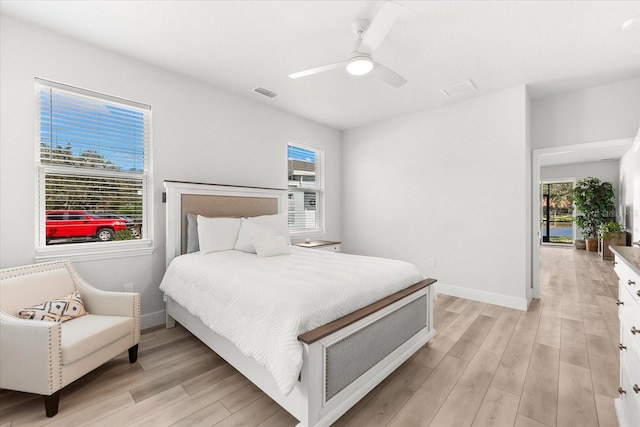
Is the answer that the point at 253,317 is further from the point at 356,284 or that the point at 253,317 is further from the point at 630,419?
the point at 630,419

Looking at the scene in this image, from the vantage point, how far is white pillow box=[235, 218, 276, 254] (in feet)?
9.78

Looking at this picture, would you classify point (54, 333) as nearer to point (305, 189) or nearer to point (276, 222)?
point (276, 222)

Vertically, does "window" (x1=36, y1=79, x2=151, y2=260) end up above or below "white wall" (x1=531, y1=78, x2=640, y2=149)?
below

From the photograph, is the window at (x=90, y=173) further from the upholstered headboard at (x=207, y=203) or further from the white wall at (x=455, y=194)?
the white wall at (x=455, y=194)

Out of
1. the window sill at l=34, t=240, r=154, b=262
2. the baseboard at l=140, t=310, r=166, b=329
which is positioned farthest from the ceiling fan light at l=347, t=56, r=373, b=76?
the baseboard at l=140, t=310, r=166, b=329

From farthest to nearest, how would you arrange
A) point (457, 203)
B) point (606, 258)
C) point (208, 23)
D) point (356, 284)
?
point (606, 258), point (457, 203), point (208, 23), point (356, 284)

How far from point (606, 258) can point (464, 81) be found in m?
6.32

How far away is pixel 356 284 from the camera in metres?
1.90

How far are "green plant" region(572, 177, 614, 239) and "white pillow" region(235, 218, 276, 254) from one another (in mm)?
8814

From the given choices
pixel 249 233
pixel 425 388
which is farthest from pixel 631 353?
pixel 249 233

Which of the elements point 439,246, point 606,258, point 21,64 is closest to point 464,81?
point 439,246

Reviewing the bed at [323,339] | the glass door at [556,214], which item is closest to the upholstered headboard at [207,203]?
the bed at [323,339]

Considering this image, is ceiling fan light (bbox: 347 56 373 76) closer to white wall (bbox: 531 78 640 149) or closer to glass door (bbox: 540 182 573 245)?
white wall (bbox: 531 78 640 149)

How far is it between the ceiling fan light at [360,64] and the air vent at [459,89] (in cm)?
173
